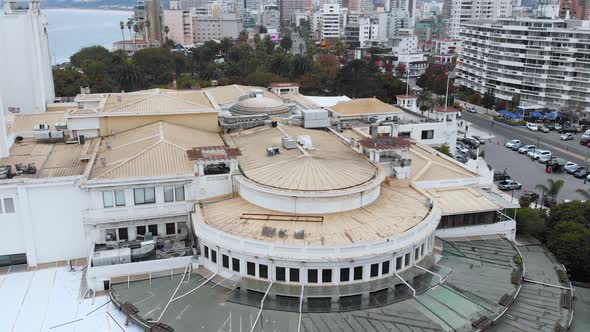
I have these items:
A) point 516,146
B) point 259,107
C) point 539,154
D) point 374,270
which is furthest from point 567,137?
point 374,270

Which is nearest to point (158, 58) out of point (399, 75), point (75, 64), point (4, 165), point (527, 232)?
point (75, 64)

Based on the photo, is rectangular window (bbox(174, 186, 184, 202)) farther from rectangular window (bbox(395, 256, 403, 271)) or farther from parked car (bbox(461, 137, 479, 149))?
parked car (bbox(461, 137, 479, 149))

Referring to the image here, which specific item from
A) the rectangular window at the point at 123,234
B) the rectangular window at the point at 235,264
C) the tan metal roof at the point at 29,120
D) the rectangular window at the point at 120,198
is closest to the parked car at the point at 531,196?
the rectangular window at the point at 235,264

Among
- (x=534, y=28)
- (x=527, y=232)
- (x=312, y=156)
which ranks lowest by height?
(x=527, y=232)

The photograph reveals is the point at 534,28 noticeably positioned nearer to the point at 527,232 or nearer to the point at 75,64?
the point at 527,232

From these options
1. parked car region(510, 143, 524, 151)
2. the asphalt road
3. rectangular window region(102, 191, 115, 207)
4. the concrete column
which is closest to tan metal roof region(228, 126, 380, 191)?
rectangular window region(102, 191, 115, 207)

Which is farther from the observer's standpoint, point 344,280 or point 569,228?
point 569,228

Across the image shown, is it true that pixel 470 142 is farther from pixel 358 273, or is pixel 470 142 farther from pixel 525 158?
pixel 358 273
